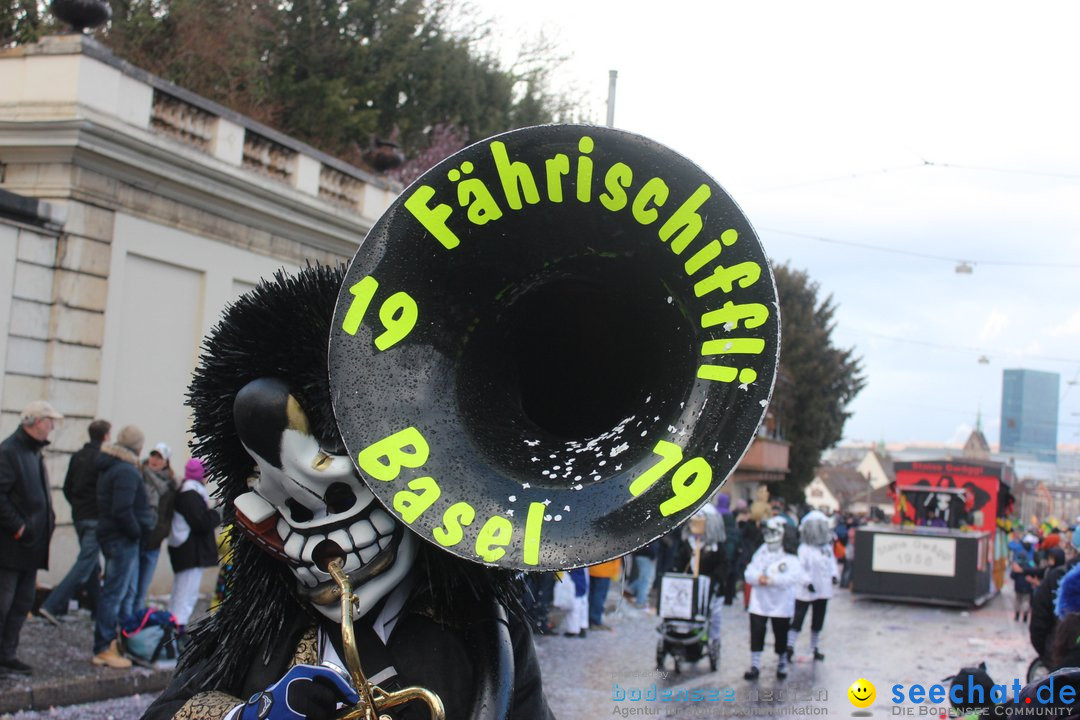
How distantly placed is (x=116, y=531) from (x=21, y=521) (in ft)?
3.04

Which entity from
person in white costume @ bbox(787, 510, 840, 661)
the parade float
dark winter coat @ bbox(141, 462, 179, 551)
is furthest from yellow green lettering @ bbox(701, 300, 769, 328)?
the parade float

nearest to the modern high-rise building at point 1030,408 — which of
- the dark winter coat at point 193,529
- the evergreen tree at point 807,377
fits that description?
the evergreen tree at point 807,377

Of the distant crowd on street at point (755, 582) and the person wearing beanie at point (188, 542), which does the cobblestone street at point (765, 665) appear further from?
the person wearing beanie at point (188, 542)

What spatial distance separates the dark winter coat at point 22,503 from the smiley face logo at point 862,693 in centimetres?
606

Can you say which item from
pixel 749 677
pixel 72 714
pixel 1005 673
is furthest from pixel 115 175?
pixel 1005 673

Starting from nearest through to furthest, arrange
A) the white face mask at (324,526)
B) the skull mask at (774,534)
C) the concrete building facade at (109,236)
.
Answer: the white face mask at (324,526)
the skull mask at (774,534)
the concrete building facade at (109,236)

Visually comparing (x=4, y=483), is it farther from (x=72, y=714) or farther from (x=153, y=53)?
(x=153, y=53)

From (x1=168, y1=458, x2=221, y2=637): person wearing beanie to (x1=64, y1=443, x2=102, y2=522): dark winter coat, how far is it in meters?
0.60

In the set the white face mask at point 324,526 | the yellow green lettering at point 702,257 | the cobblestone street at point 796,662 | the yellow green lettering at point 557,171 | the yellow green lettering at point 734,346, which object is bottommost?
the cobblestone street at point 796,662

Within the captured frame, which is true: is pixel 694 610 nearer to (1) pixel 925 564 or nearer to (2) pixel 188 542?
(2) pixel 188 542

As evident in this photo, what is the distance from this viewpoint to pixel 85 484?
880 centimetres

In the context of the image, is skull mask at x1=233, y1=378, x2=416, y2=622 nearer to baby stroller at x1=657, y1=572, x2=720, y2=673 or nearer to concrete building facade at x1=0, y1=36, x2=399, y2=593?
baby stroller at x1=657, y1=572, x2=720, y2=673

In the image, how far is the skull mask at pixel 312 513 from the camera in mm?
2340

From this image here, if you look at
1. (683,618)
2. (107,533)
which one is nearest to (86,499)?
(107,533)
